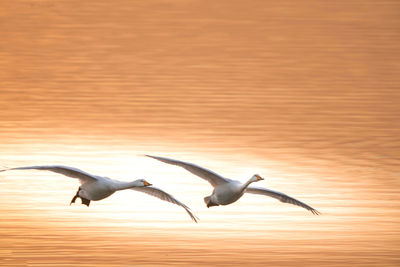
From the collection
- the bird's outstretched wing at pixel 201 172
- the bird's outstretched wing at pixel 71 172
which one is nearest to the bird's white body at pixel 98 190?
the bird's outstretched wing at pixel 71 172

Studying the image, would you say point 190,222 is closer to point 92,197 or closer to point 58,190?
point 58,190

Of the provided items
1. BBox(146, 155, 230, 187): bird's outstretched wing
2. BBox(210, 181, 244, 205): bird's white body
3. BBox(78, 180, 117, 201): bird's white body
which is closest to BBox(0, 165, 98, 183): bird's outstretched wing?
BBox(78, 180, 117, 201): bird's white body

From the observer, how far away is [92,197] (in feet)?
35.7

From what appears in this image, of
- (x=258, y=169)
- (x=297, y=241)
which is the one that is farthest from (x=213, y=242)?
(x=258, y=169)

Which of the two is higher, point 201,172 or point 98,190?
point 201,172

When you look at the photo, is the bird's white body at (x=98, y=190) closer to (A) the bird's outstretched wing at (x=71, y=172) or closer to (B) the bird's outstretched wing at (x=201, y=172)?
(A) the bird's outstretched wing at (x=71, y=172)

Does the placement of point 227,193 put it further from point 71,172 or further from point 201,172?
point 71,172

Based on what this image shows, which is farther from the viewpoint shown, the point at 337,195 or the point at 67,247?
the point at 337,195

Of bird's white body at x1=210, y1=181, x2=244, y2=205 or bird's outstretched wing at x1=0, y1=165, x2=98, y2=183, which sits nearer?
bird's outstretched wing at x1=0, y1=165, x2=98, y2=183

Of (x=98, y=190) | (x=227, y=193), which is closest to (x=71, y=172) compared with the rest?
(x=98, y=190)

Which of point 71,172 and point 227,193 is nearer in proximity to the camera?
point 71,172

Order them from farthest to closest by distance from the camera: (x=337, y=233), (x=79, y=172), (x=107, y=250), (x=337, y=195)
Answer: (x=337, y=195) → (x=337, y=233) → (x=107, y=250) → (x=79, y=172)

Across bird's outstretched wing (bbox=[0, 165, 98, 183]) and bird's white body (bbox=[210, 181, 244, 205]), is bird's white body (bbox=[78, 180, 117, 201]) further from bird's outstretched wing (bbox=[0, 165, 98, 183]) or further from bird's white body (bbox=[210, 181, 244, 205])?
bird's white body (bbox=[210, 181, 244, 205])

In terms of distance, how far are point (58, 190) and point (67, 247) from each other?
2013mm
